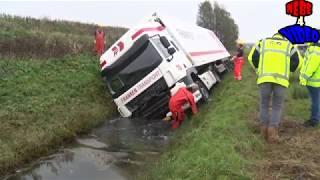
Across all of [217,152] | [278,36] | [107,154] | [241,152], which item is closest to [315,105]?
[278,36]

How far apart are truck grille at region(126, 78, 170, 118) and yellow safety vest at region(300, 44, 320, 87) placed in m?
3.97

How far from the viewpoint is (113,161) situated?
9.06 metres

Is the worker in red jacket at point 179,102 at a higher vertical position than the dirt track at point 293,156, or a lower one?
higher

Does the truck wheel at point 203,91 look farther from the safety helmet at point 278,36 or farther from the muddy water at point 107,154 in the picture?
the safety helmet at point 278,36

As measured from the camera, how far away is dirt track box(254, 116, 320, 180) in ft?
19.9

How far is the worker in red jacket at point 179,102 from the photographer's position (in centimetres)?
1123

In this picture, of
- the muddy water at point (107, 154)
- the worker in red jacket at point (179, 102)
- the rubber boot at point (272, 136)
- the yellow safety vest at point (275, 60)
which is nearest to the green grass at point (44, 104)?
the muddy water at point (107, 154)

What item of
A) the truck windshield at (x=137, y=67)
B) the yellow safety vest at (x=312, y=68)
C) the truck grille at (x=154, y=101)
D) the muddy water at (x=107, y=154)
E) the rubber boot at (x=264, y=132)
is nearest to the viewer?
the rubber boot at (x=264, y=132)

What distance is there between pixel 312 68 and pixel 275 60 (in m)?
1.36

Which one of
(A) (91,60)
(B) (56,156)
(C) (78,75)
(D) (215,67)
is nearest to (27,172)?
(B) (56,156)

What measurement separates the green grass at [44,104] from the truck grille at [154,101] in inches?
48.1

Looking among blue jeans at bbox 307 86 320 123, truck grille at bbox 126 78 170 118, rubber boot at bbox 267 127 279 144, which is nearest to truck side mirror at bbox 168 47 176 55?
truck grille at bbox 126 78 170 118

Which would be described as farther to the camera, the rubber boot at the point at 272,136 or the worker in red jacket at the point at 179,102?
the worker in red jacket at the point at 179,102

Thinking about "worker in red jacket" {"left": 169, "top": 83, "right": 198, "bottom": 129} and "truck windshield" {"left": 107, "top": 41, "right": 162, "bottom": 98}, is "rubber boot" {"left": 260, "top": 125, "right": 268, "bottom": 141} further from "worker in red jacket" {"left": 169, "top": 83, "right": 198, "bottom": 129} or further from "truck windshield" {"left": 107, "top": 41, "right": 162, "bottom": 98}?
"truck windshield" {"left": 107, "top": 41, "right": 162, "bottom": 98}
